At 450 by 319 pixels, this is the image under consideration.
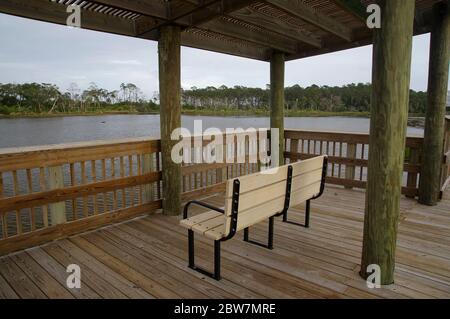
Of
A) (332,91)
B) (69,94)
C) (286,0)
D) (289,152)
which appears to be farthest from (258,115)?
(69,94)

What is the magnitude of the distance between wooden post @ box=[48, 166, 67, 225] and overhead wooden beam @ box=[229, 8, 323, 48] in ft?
8.15

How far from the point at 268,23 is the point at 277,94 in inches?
66.8

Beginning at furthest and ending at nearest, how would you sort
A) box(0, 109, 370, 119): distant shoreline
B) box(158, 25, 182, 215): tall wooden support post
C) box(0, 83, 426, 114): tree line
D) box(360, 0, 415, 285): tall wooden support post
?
box(0, 83, 426, 114): tree line → box(0, 109, 370, 119): distant shoreline → box(158, 25, 182, 215): tall wooden support post → box(360, 0, 415, 285): tall wooden support post

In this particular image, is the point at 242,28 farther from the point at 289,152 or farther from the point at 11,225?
the point at 11,225

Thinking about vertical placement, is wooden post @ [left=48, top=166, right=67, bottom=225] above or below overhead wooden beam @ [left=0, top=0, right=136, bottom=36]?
below

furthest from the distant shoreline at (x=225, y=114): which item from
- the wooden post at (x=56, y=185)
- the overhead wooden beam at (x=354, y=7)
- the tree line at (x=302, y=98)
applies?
the wooden post at (x=56, y=185)

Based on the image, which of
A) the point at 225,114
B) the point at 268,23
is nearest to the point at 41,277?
the point at 268,23

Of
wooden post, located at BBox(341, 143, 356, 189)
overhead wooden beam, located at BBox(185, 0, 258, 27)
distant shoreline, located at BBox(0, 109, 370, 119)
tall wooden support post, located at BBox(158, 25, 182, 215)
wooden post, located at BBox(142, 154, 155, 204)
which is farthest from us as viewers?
distant shoreline, located at BBox(0, 109, 370, 119)

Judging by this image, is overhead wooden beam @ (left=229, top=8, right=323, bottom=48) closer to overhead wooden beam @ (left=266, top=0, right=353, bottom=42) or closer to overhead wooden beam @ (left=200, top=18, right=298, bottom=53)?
overhead wooden beam @ (left=200, top=18, right=298, bottom=53)

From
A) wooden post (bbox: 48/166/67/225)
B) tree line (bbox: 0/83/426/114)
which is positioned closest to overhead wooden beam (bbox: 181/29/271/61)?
wooden post (bbox: 48/166/67/225)

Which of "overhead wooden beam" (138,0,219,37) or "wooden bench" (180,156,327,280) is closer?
"wooden bench" (180,156,327,280)

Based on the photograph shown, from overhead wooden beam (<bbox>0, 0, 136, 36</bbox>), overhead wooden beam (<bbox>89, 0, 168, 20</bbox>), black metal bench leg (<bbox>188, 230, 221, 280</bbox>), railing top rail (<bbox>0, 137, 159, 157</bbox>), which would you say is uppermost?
overhead wooden beam (<bbox>89, 0, 168, 20</bbox>)

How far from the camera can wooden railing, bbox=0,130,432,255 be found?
2.77 meters

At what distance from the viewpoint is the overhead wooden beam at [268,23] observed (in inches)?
132
